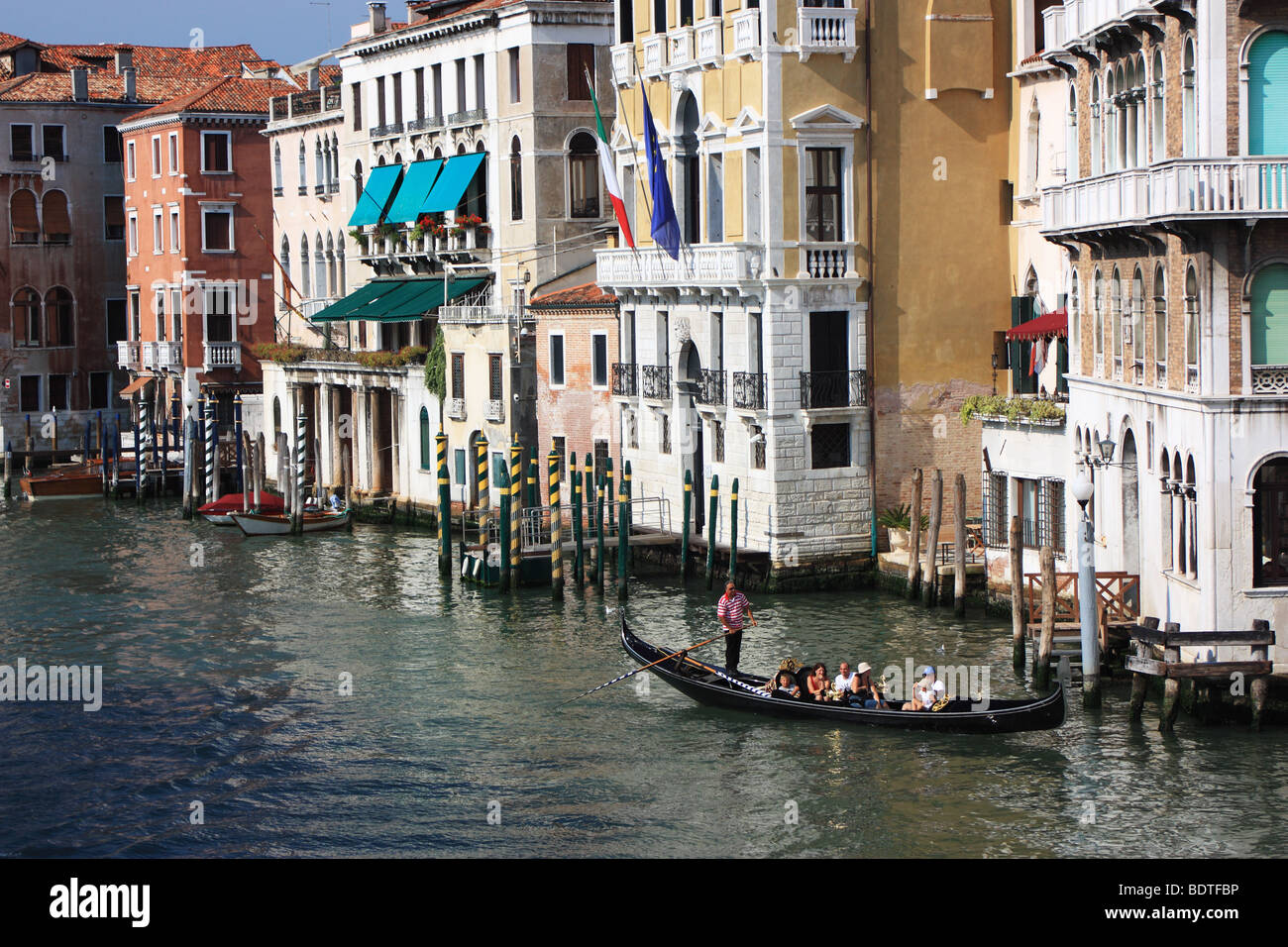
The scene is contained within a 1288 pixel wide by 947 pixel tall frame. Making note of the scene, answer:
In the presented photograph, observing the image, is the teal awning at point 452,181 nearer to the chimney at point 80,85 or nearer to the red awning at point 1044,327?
the red awning at point 1044,327

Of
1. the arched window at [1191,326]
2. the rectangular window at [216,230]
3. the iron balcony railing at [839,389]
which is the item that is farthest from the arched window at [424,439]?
the arched window at [1191,326]

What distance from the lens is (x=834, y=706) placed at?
75.8ft

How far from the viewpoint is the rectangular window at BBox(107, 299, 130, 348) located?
63.8m

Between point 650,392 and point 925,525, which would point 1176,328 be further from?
point 650,392

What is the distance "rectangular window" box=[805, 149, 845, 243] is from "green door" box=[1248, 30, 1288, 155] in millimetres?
11711

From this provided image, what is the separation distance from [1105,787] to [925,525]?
1235 cm

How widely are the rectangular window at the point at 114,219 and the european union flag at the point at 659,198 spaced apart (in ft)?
107

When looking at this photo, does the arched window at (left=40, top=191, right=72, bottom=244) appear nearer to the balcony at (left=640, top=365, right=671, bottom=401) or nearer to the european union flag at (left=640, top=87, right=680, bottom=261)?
the balcony at (left=640, top=365, right=671, bottom=401)

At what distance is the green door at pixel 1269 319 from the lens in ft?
71.6

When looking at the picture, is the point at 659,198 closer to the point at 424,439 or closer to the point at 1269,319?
the point at 424,439

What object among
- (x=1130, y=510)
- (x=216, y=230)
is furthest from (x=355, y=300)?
(x=1130, y=510)

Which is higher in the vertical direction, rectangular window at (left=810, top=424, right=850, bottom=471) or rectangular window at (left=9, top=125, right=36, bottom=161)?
rectangular window at (left=9, top=125, right=36, bottom=161)

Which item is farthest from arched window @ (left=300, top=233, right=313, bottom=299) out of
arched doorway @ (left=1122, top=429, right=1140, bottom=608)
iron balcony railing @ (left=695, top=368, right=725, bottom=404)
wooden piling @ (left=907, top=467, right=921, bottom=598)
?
arched doorway @ (left=1122, top=429, right=1140, bottom=608)

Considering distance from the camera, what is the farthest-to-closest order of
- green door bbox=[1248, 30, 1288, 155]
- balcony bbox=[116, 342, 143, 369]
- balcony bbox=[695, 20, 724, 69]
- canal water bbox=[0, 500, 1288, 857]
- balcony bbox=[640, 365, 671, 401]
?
balcony bbox=[116, 342, 143, 369] < balcony bbox=[640, 365, 671, 401] < balcony bbox=[695, 20, 724, 69] < green door bbox=[1248, 30, 1288, 155] < canal water bbox=[0, 500, 1288, 857]
